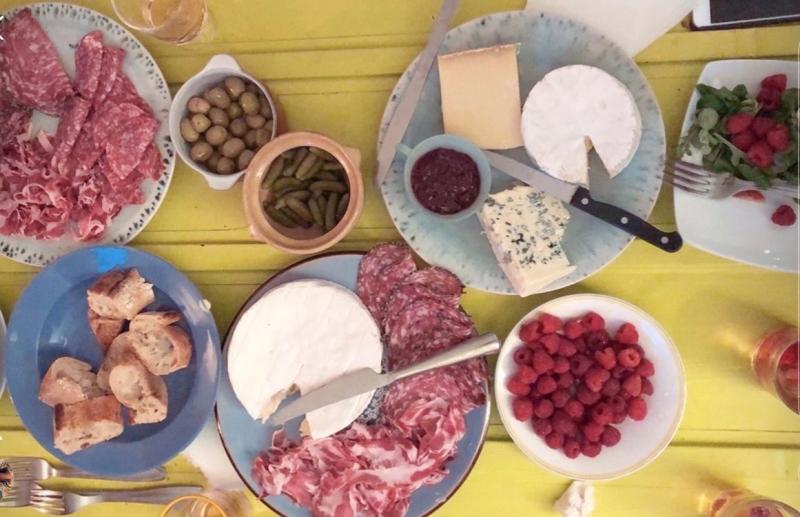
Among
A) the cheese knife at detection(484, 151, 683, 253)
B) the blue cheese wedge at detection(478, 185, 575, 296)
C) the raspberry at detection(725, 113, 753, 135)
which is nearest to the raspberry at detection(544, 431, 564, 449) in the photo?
the blue cheese wedge at detection(478, 185, 575, 296)

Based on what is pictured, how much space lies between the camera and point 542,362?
108cm

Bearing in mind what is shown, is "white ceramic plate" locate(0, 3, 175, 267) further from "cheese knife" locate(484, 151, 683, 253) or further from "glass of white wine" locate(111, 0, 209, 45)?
"cheese knife" locate(484, 151, 683, 253)

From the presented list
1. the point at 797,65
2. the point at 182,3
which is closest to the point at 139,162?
the point at 182,3

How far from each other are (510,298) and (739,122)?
455 millimetres

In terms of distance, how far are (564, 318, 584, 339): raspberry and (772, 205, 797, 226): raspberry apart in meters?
0.36

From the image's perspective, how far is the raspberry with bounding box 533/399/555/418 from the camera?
1091 millimetres

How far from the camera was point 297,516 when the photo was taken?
3.80ft

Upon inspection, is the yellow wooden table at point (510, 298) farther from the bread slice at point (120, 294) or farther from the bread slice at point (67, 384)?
the bread slice at point (67, 384)

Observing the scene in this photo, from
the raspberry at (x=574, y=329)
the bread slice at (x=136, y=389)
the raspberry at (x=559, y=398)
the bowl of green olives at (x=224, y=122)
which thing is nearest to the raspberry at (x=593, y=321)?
the raspberry at (x=574, y=329)

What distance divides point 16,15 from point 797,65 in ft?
4.33

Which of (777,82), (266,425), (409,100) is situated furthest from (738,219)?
(266,425)

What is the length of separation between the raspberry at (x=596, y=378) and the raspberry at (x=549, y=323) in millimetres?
87

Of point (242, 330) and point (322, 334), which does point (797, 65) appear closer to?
point (322, 334)

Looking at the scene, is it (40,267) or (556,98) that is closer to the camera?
(556,98)
